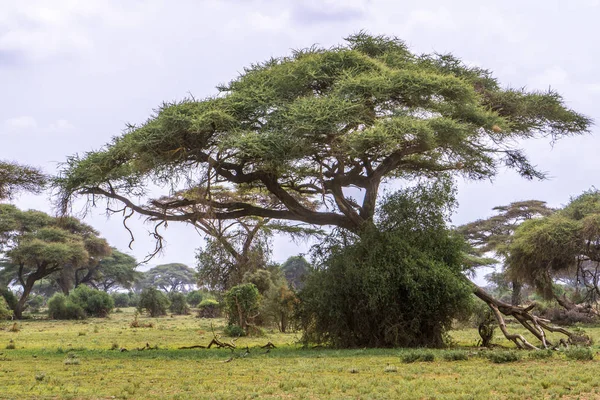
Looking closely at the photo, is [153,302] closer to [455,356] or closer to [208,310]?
[208,310]

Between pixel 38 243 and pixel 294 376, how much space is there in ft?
132

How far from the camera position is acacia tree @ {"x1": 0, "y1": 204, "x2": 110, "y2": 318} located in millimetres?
47219

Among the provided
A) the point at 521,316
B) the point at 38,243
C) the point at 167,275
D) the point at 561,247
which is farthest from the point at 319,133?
the point at 167,275

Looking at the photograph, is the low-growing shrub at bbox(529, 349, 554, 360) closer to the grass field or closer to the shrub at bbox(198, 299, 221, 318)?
the grass field

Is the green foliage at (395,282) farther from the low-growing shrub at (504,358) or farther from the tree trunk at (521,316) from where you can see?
the low-growing shrub at (504,358)

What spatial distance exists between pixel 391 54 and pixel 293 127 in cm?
571

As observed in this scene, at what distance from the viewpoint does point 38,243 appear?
47.4 meters

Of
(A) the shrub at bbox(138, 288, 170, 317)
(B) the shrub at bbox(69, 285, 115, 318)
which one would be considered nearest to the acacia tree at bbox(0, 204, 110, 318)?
(B) the shrub at bbox(69, 285, 115, 318)

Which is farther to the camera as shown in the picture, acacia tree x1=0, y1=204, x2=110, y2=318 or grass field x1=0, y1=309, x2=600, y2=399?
acacia tree x1=0, y1=204, x2=110, y2=318

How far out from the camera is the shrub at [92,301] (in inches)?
1820

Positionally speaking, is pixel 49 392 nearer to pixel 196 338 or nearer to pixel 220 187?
pixel 196 338

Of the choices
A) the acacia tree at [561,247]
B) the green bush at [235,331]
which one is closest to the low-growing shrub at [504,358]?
the green bush at [235,331]

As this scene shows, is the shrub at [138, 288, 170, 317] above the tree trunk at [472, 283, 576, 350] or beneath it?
above

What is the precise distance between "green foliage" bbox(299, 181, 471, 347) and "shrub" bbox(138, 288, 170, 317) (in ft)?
104
